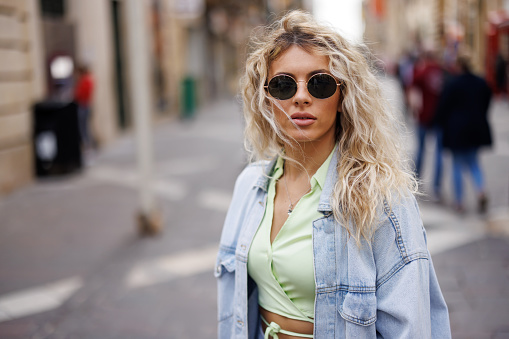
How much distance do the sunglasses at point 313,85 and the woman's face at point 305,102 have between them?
0.04 ft

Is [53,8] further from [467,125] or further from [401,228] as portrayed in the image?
[401,228]

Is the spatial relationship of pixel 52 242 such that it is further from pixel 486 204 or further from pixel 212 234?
pixel 486 204

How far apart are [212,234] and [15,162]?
4395 mm

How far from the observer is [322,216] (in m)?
1.73

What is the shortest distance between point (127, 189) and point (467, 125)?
5.12 meters

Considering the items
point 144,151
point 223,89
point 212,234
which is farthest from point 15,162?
point 223,89

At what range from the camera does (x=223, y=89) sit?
112 ft

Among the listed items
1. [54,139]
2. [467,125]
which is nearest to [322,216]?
[467,125]

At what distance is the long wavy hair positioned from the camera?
166 centimetres

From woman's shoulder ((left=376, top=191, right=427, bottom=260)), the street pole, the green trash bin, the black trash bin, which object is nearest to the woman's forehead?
woman's shoulder ((left=376, top=191, right=427, bottom=260))

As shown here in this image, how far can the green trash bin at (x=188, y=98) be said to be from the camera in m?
19.2

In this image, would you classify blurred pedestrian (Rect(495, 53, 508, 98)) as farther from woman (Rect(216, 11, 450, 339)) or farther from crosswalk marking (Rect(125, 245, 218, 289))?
woman (Rect(216, 11, 450, 339))

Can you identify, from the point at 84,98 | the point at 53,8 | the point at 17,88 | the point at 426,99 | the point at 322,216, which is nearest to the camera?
the point at 322,216

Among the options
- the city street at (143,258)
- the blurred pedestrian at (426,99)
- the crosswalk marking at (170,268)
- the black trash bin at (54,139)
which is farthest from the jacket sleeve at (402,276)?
the black trash bin at (54,139)
